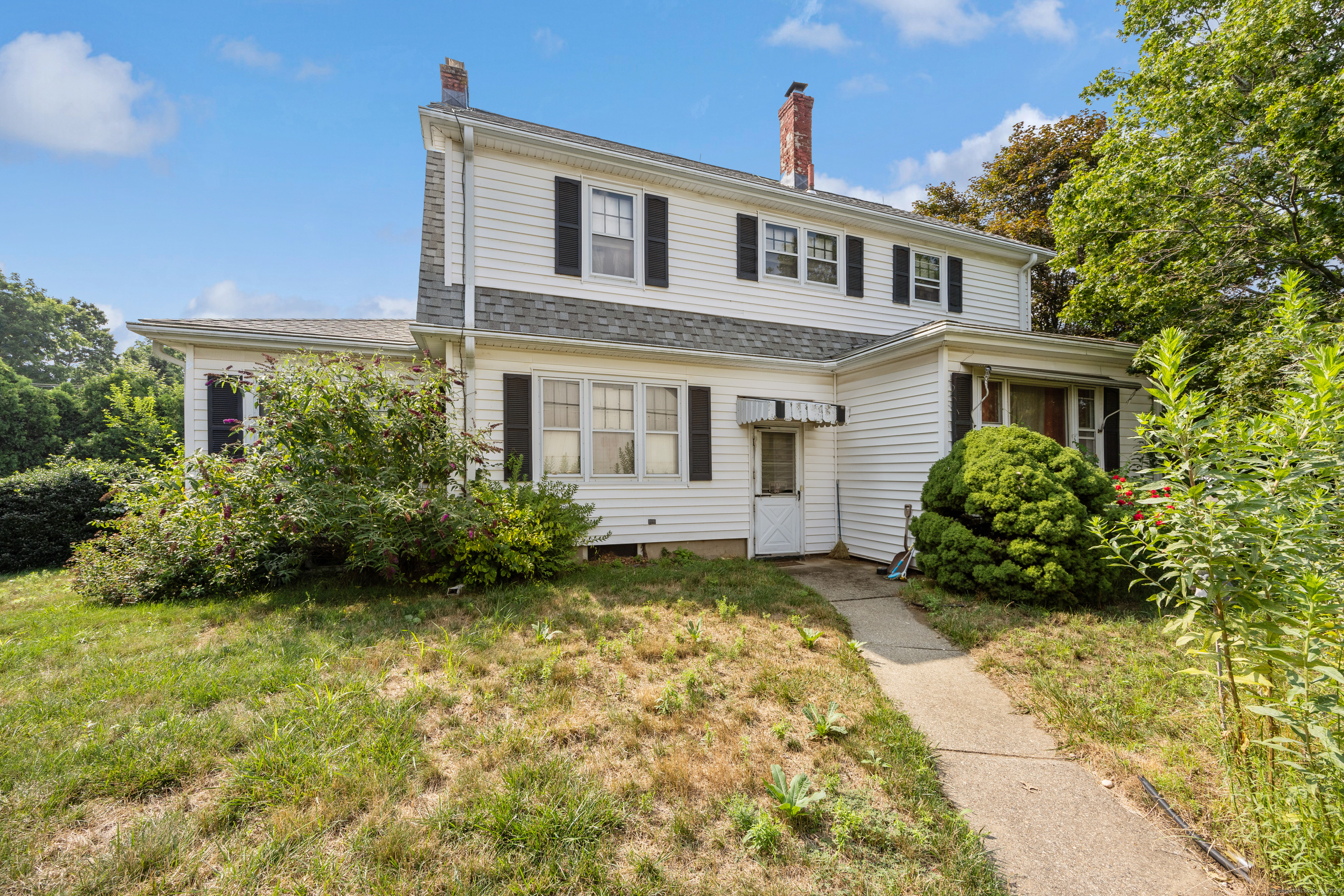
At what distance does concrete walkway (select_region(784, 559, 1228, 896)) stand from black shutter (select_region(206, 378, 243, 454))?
32.5 feet

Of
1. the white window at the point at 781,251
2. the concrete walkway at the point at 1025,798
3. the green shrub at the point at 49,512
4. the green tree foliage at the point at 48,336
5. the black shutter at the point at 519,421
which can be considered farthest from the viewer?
the green tree foliage at the point at 48,336

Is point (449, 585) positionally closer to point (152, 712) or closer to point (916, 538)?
point (152, 712)

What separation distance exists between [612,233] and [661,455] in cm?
387

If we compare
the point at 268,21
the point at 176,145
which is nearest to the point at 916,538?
the point at 268,21

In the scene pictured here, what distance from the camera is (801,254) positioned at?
9625mm

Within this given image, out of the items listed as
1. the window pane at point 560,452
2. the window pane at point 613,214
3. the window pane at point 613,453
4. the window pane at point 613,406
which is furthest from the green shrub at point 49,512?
the window pane at point 613,214

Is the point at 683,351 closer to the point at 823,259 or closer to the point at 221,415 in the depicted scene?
the point at 823,259

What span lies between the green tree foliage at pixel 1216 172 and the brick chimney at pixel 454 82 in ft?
37.6

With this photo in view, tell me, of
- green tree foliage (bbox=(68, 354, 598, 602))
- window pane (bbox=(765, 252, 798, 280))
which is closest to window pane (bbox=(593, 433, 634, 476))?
green tree foliage (bbox=(68, 354, 598, 602))

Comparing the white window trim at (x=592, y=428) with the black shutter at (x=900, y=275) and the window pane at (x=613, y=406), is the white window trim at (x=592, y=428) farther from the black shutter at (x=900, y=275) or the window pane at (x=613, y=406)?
the black shutter at (x=900, y=275)

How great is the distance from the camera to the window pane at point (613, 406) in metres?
8.02

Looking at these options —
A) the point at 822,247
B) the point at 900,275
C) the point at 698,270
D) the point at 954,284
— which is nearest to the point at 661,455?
the point at 698,270

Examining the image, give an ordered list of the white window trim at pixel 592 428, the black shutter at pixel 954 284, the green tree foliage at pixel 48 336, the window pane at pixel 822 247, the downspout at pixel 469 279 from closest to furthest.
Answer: the downspout at pixel 469 279, the white window trim at pixel 592 428, the window pane at pixel 822 247, the black shutter at pixel 954 284, the green tree foliage at pixel 48 336

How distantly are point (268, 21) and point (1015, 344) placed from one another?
11.4m
